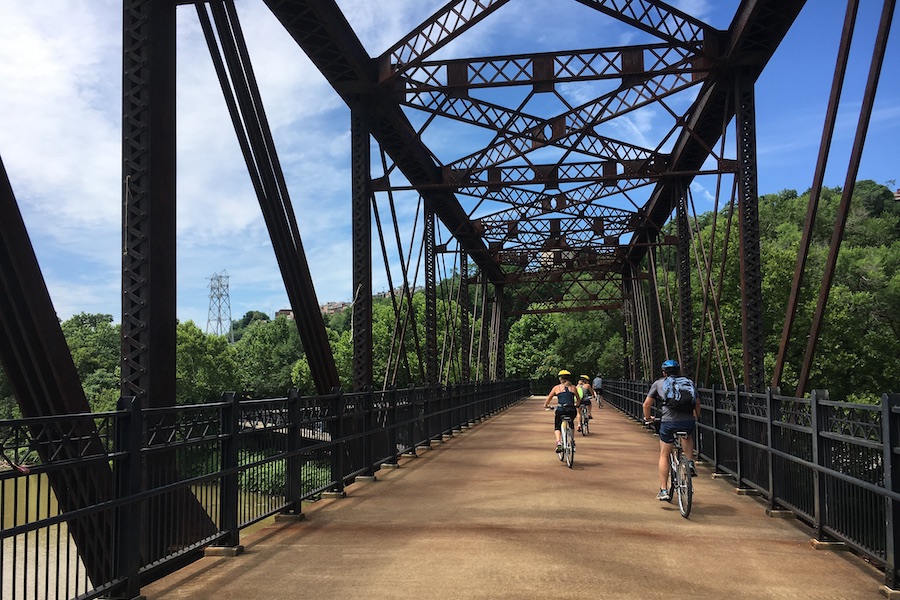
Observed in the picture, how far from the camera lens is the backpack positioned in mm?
9359

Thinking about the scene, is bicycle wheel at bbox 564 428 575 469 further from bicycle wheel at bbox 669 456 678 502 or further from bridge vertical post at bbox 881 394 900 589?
bridge vertical post at bbox 881 394 900 589

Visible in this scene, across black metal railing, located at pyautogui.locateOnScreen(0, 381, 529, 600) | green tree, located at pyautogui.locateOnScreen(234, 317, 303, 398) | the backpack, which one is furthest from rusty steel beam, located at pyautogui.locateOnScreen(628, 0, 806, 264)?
green tree, located at pyautogui.locateOnScreen(234, 317, 303, 398)

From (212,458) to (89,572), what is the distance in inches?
51.5

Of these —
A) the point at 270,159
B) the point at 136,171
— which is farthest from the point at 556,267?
the point at 136,171

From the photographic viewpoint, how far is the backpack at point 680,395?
9.36 metres

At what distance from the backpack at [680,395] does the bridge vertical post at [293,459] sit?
4.22 metres

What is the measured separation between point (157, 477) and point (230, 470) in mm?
900

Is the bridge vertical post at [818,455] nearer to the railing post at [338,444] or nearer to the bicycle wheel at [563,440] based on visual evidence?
the railing post at [338,444]

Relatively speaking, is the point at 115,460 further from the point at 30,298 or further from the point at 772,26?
the point at 772,26

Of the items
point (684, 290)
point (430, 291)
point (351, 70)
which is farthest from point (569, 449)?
point (430, 291)

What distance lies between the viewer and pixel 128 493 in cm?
561

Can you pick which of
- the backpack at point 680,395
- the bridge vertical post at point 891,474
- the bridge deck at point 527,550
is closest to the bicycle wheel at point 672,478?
the bridge deck at point 527,550

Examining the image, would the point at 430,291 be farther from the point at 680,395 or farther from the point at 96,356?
the point at 96,356

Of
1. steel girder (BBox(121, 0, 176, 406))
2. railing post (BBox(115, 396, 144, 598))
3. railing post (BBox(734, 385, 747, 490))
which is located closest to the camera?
railing post (BBox(115, 396, 144, 598))
